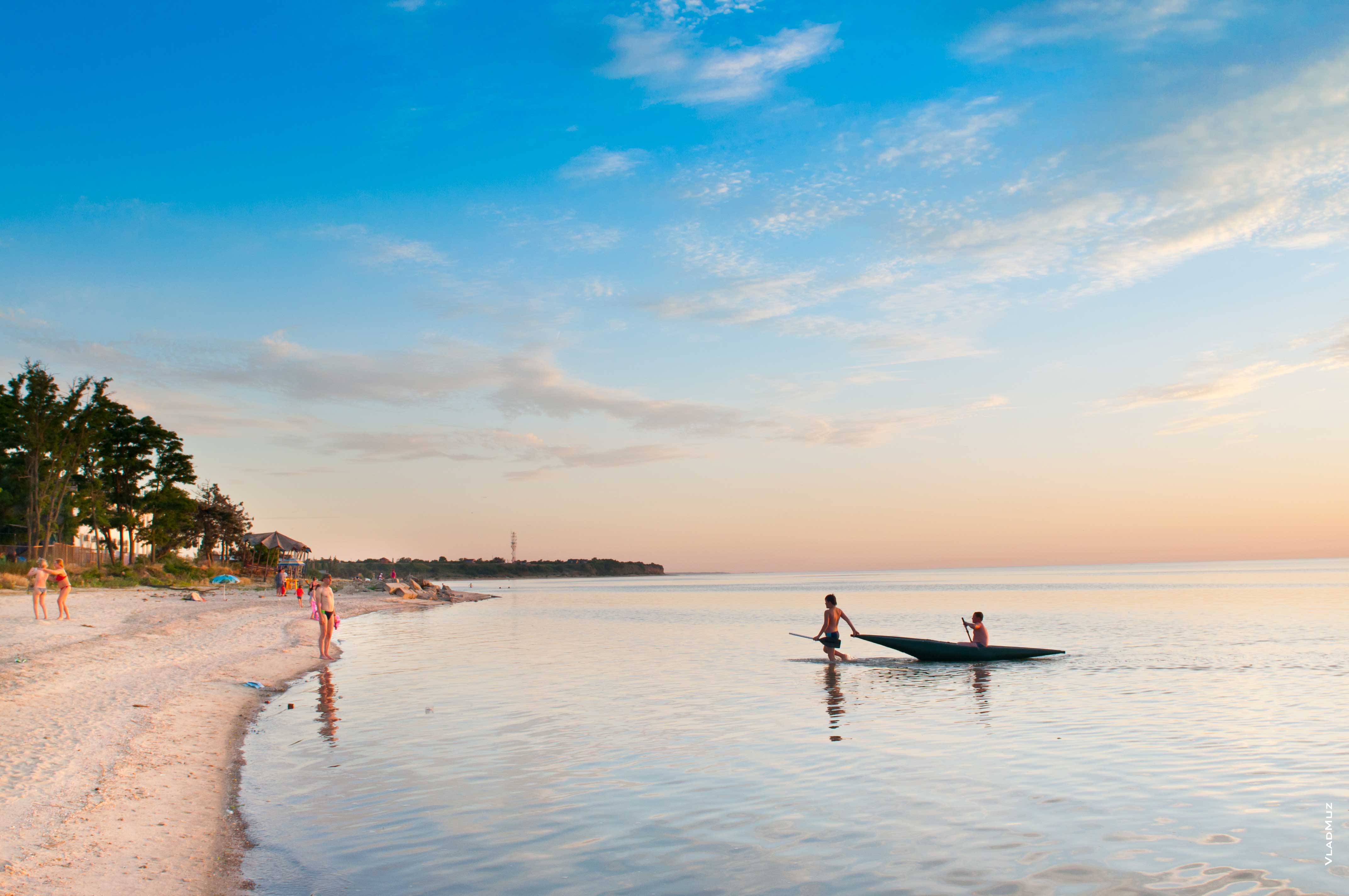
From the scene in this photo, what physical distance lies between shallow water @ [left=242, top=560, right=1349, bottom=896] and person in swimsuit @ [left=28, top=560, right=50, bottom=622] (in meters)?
9.11

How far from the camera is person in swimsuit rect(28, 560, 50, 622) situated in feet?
82.9

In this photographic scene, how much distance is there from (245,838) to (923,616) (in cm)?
5055

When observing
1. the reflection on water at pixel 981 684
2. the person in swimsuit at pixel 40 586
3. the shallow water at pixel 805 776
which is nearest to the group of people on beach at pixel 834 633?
the reflection on water at pixel 981 684

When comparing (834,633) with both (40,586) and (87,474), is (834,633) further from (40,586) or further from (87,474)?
(87,474)

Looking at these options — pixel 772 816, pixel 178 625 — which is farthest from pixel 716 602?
pixel 772 816

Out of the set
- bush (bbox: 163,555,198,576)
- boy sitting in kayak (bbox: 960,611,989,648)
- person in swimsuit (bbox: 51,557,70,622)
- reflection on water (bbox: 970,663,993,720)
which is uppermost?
person in swimsuit (bbox: 51,557,70,622)

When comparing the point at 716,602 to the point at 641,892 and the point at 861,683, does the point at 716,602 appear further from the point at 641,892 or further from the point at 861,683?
the point at 641,892

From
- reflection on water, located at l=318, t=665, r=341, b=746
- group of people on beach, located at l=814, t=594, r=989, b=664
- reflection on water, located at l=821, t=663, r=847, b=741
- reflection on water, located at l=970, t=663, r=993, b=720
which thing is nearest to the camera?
reflection on water, located at l=318, t=665, r=341, b=746

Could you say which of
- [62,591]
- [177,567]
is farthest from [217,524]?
[62,591]

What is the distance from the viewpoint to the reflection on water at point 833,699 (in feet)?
52.5

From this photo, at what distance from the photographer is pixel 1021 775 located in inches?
470

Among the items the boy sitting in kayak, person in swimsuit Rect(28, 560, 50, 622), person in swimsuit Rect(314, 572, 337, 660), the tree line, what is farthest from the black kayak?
the tree line

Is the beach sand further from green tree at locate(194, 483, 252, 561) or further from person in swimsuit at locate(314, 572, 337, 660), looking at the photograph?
green tree at locate(194, 483, 252, 561)

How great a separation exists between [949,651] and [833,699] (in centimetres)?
850
